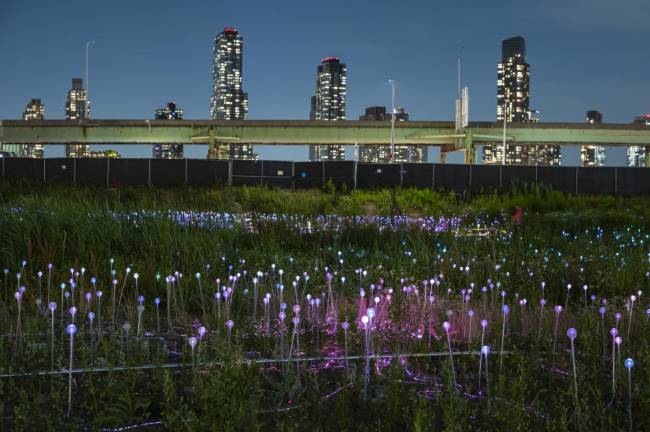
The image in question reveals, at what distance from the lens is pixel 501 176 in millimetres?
30547

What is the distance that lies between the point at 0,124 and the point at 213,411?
249 ft

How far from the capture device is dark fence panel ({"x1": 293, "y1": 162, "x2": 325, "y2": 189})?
2973cm

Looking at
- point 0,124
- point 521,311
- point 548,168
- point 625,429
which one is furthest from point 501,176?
point 0,124

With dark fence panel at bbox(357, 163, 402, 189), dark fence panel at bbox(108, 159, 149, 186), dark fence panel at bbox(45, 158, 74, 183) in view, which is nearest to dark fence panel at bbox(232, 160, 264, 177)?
dark fence panel at bbox(108, 159, 149, 186)

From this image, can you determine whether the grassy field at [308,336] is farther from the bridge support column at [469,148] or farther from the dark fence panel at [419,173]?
the bridge support column at [469,148]

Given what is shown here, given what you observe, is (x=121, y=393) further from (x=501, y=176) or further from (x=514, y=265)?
(x=501, y=176)

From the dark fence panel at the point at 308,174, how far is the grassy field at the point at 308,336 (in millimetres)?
20516

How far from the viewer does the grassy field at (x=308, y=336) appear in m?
3.21

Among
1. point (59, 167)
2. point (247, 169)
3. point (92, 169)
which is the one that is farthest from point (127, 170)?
point (247, 169)

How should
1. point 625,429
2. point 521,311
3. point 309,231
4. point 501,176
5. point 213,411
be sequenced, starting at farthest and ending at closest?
point 501,176
point 309,231
point 521,311
point 625,429
point 213,411

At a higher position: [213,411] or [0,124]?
[0,124]

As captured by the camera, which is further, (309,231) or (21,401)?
(309,231)

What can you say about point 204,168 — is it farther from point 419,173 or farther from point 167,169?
point 419,173

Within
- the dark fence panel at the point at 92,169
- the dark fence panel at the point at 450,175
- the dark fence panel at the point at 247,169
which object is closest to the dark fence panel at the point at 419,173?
the dark fence panel at the point at 450,175
